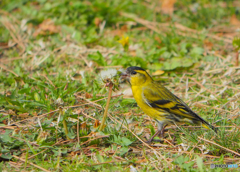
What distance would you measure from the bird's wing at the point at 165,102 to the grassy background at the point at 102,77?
257 mm

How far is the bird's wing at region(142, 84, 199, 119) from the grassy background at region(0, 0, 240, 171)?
0.26 meters

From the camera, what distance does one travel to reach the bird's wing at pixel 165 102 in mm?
4215

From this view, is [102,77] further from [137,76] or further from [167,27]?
[167,27]

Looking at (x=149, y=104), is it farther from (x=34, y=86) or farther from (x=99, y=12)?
(x=99, y=12)

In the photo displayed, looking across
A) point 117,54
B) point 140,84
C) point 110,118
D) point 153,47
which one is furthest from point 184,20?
point 110,118

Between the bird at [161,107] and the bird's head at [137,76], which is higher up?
the bird's head at [137,76]

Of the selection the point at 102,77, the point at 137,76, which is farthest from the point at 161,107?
the point at 102,77

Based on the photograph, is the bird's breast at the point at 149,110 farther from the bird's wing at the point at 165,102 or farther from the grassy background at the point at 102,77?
the grassy background at the point at 102,77

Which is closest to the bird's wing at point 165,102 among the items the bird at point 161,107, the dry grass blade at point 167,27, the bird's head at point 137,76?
the bird at point 161,107

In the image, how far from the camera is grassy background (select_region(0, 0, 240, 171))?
3617 millimetres

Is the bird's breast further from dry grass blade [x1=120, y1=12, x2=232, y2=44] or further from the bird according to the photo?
dry grass blade [x1=120, y1=12, x2=232, y2=44]

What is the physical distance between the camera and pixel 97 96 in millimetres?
4996

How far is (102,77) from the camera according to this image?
4.18 m

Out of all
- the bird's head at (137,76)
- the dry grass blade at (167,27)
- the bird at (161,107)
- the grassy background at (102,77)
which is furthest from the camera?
the dry grass blade at (167,27)
